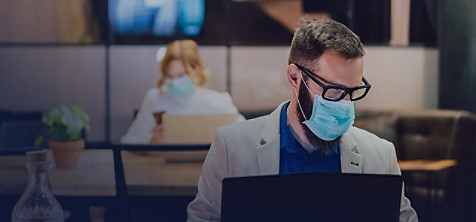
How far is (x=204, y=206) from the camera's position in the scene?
1.62 m

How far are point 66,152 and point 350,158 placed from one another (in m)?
1.42

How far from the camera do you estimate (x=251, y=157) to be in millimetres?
1675

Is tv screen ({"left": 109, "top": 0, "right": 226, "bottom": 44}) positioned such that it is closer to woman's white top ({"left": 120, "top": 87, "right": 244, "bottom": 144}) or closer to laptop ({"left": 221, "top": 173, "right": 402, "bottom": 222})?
woman's white top ({"left": 120, "top": 87, "right": 244, "bottom": 144})

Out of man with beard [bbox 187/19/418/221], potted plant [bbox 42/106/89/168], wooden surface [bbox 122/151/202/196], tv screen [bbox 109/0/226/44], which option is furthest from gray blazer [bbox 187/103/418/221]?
tv screen [bbox 109/0/226/44]

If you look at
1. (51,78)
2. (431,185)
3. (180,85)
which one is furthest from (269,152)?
(51,78)

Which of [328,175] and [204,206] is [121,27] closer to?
[204,206]

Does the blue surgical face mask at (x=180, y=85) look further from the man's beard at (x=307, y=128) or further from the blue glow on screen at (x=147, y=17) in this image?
the man's beard at (x=307, y=128)

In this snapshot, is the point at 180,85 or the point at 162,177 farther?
the point at 180,85

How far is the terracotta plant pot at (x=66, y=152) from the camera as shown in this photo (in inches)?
102

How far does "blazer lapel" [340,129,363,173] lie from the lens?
1.66m

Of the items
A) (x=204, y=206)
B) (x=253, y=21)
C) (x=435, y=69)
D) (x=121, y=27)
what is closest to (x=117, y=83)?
(x=121, y=27)

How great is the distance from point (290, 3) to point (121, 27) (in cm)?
144

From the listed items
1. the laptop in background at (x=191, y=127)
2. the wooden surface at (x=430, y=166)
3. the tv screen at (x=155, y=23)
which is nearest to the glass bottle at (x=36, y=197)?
the laptop in background at (x=191, y=127)

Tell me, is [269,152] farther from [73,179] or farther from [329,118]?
[73,179]
